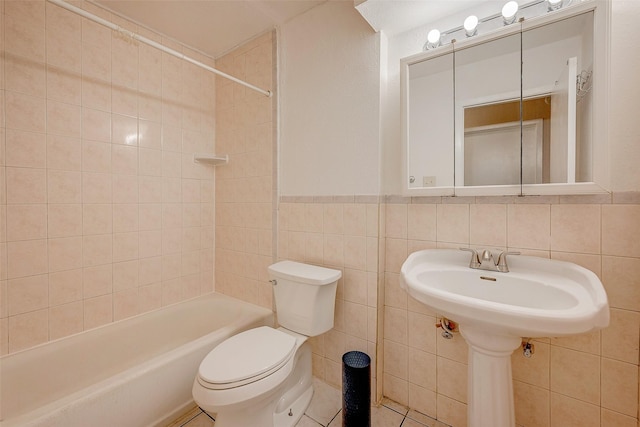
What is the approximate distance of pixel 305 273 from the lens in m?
1.42

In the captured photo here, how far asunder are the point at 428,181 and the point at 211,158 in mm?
1596

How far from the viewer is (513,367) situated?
114 cm

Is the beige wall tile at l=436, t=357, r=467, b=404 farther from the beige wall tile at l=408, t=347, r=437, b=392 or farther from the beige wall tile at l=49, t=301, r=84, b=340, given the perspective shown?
the beige wall tile at l=49, t=301, r=84, b=340

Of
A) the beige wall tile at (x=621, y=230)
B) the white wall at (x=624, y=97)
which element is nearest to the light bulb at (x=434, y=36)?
the white wall at (x=624, y=97)

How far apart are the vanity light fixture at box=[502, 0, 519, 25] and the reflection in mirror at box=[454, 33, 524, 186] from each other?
0.22 feet

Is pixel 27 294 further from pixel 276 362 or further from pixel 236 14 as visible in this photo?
pixel 236 14

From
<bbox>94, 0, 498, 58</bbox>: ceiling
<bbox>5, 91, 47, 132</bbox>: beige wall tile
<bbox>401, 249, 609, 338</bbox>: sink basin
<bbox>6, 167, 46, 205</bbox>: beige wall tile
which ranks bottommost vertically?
<bbox>401, 249, 609, 338</bbox>: sink basin

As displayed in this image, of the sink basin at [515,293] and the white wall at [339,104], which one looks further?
the white wall at [339,104]

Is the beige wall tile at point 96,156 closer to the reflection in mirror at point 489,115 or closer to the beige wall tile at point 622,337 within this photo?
the reflection in mirror at point 489,115

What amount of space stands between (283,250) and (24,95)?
1597 millimetres

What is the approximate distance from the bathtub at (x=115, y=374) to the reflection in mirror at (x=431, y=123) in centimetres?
138

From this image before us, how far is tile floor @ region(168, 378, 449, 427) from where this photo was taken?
131 cm

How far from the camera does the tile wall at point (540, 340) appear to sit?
944 mm

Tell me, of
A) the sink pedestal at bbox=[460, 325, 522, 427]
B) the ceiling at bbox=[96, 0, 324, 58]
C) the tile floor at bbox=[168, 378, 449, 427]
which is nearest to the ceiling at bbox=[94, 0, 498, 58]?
the ceiling at bbox=[96, 0, 324, 58]
